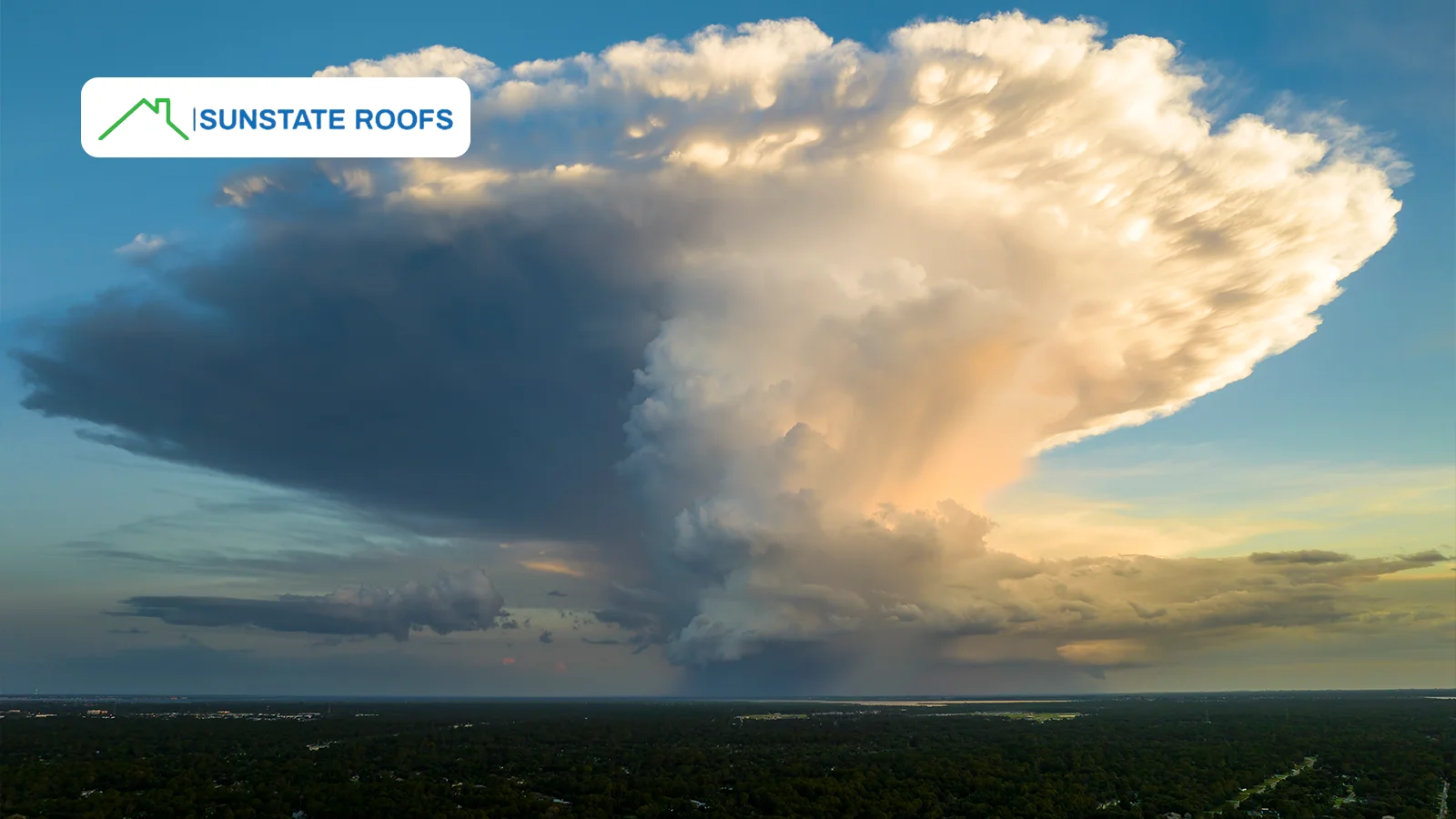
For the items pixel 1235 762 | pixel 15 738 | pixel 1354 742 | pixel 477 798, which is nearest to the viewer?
pixel 477 798

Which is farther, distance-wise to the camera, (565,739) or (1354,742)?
(565,739)

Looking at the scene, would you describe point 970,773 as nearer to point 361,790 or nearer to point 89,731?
point 361,790

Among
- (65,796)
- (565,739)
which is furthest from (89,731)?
(65,796)

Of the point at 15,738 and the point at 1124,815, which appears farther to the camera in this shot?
the point at 15,738

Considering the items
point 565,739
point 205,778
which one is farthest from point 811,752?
point 205,778

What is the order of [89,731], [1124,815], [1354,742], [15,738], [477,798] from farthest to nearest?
[89,731]
[15,738]
[1354,742]
[477,798]
[1124,815]

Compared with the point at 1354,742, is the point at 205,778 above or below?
above

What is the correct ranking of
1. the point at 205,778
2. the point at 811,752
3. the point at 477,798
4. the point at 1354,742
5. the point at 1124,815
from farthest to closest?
the point at 1354,742 → the point at 811,752 → the point at 205,778 → the point at 477,798 → the point at 1124,815

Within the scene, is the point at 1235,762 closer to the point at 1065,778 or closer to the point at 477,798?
the point at 1065,778

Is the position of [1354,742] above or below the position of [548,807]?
below
